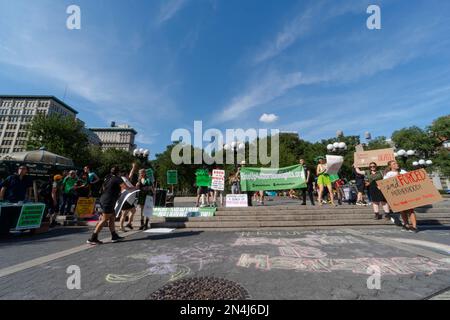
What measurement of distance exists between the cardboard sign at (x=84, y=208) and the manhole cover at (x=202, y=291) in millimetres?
8022

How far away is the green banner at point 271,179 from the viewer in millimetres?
10820

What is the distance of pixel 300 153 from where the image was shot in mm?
47250

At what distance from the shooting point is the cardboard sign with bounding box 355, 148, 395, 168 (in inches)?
609

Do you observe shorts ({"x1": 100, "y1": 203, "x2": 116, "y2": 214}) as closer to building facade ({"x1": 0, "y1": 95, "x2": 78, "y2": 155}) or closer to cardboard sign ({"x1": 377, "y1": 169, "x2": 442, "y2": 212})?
cardboard sign ({"x1": 377, "y1": 169, "x2": 442, "y2": 212})

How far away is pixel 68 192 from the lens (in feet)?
30.8

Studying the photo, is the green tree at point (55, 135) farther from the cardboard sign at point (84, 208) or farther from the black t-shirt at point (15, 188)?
the black t-shirt at point (15, 188)

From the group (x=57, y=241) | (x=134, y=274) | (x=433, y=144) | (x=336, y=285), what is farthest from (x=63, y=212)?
(x=433, y=144)

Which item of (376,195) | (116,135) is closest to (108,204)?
(376,195)

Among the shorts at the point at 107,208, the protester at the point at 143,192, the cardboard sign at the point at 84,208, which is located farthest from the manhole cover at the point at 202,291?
the cardboard sign at the point at 84,208

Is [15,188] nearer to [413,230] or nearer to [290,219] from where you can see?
[290,219]

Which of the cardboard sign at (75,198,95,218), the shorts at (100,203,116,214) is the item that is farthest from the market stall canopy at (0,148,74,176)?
the shorts at (100,203,116,214)

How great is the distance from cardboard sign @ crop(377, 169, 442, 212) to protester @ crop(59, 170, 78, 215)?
12.2 m

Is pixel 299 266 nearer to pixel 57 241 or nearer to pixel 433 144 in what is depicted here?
pixel 57 241

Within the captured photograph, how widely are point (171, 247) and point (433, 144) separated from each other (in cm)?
6261
